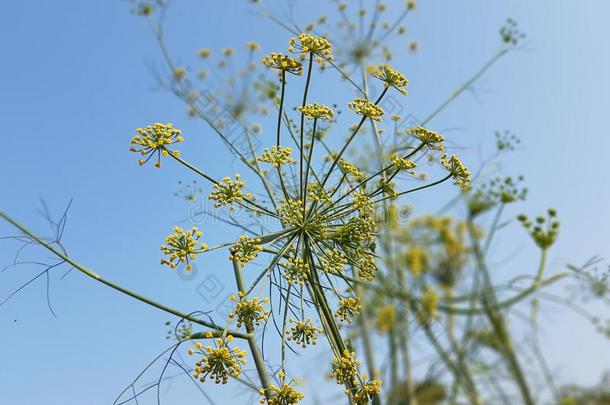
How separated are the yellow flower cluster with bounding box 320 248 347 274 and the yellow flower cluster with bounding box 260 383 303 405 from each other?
0.95m

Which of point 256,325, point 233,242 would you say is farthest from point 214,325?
point 233,242

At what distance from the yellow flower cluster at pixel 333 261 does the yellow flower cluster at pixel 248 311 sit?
1.96ft

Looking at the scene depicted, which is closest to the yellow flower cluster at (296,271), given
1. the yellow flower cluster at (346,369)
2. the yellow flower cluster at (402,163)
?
the yellow flower cluster at (346,369)

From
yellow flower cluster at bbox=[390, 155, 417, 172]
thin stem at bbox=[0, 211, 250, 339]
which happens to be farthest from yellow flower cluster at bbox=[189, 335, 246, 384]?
yellow flower cluster at bbox=[390, 155, 417, 172]

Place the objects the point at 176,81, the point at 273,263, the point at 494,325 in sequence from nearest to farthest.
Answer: the point at 494,325 < the point at 273,263 < the point at 176,81

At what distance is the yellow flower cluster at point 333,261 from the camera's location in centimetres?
422

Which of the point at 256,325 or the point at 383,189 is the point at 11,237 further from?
the point at 383,189

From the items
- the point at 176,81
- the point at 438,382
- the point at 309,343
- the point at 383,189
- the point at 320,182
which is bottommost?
the point at 438,382

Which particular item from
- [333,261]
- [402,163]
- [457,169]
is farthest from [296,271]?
[457,169]

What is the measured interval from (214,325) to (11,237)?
5.70 feet

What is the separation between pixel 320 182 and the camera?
466cm

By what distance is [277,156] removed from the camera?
4.43 metres

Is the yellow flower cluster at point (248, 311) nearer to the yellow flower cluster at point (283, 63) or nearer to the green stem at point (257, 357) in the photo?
the green stem at point (257, 357)

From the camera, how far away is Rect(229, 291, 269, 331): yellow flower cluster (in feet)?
12.4
